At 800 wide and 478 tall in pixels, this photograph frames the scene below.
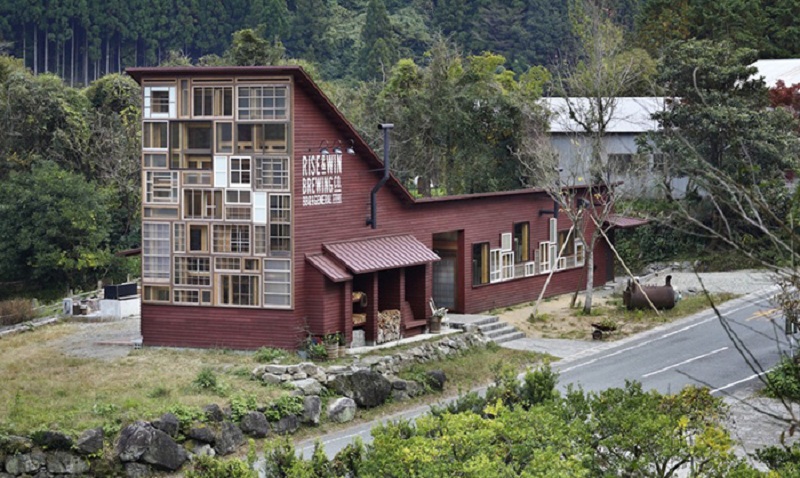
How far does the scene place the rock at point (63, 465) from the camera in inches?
945

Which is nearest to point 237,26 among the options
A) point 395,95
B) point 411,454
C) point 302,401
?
point 395,95

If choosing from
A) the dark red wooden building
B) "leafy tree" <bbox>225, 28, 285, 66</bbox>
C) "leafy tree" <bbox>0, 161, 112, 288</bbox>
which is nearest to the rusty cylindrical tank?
the dark red wooden building

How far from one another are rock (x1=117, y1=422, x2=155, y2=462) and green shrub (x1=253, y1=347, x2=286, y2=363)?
6230mm

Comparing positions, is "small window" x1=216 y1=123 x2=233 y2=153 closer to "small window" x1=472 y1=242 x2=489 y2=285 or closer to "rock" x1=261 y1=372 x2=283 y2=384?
"rock" x1=261 y1=372 x2=283 y2=384

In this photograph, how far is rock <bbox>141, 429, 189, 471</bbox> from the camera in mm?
24641

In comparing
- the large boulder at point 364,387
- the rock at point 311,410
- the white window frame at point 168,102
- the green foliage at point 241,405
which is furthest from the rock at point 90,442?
the white window frame at point 168,102

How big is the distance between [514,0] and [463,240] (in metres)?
78.8

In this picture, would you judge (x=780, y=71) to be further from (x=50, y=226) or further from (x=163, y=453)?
(x=163, y=453)

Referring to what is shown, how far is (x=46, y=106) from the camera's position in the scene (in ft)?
180

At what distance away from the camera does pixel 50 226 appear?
153 feet

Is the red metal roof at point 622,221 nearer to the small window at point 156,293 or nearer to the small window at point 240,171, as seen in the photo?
the small window at point 240,171

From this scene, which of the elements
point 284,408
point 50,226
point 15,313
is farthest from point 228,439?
point 50,226

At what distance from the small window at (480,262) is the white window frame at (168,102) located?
471 inches

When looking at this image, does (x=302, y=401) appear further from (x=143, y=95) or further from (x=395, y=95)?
(x=395, y=95)
